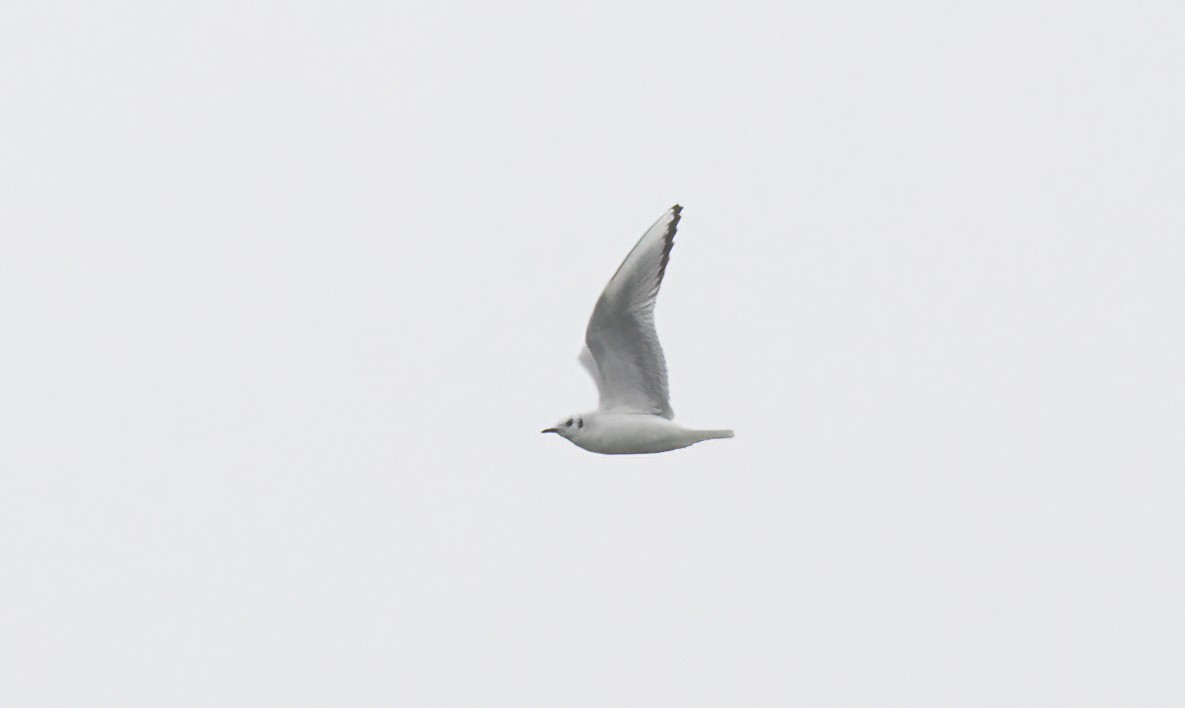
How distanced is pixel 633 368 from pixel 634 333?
1.08ft

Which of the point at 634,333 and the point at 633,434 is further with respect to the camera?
the point at 633,434

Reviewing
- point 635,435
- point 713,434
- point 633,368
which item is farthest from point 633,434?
point 713,434

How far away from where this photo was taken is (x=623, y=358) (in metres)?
18.1

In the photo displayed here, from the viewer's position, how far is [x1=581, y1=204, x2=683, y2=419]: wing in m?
17.8

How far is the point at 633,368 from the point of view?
18.2 m

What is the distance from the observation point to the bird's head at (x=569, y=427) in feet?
60.3

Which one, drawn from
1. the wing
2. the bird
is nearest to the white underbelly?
the bird

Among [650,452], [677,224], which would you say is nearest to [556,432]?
[650,452]

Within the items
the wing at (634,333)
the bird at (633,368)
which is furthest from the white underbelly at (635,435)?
the wing at (634,333)

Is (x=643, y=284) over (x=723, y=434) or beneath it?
over

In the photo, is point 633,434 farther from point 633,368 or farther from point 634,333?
point 634,333

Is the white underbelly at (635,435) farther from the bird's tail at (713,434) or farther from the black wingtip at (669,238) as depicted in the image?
the black wingtip at (669,238)

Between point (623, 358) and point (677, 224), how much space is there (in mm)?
1103

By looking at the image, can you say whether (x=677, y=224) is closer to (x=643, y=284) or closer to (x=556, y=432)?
(x=643, y=284)
